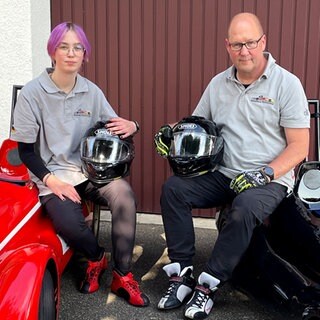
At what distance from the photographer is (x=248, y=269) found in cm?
288

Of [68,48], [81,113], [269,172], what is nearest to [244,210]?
[269,172]

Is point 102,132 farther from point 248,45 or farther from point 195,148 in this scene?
point 248,45

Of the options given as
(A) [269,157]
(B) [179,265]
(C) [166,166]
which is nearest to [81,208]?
(B) [179,265]

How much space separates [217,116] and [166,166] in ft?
4.83

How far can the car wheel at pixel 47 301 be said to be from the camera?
2.31 meters

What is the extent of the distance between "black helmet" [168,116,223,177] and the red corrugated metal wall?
1.47m

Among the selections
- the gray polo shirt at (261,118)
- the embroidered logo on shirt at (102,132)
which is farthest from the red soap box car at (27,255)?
the gray polo shirt at (261,118)

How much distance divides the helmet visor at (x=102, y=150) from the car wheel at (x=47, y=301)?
80 cm

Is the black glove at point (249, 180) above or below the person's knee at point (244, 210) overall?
above

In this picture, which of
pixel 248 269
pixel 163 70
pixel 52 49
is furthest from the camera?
pixel 163 70

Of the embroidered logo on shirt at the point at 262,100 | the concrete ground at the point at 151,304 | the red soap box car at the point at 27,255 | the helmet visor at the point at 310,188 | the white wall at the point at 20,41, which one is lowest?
the concrete ground at the point at 151,304

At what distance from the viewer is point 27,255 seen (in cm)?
233

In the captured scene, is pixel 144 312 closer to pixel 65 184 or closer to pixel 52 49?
pixel 65 184

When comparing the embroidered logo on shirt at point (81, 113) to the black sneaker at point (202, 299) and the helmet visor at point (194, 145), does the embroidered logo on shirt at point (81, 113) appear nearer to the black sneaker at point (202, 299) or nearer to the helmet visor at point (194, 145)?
the helmet visor at point (194, 145)
